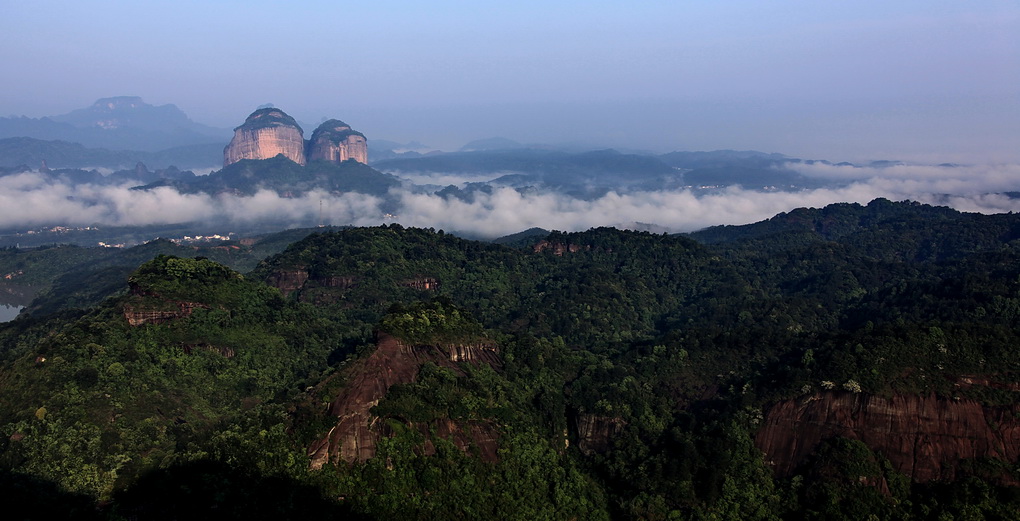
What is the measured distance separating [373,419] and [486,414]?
379 inches

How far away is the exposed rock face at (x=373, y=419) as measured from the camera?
48281 millimetres

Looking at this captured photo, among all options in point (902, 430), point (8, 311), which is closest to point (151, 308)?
point (902, 430)

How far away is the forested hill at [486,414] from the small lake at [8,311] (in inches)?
2190

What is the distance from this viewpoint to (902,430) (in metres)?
51.4

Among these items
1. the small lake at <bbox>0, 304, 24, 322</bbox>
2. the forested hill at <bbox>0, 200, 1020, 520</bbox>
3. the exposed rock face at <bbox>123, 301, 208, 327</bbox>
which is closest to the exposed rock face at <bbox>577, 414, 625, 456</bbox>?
the forested hill at <bbox>0, 200, 1020, 520</bbox>

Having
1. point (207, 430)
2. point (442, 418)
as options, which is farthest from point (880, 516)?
point (207, 430)

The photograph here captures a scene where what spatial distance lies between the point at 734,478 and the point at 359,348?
106ft

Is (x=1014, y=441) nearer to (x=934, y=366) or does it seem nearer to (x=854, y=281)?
(x=934, y=366)

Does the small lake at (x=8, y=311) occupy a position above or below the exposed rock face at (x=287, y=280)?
below

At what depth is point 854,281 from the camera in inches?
4466

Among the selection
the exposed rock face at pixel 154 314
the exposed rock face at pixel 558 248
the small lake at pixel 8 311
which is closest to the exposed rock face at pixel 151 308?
the exposed rock face at pixel 154 314

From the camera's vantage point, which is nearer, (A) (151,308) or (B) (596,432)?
(B) (596,432)

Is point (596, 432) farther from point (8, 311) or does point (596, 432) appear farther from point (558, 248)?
point (8, 311)

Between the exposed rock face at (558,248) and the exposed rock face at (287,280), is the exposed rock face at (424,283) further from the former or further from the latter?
the exposed rock face at (558,248)
